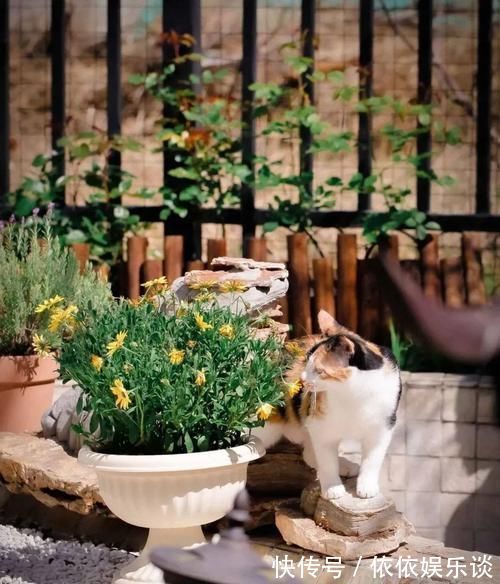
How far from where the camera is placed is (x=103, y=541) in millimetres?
3486

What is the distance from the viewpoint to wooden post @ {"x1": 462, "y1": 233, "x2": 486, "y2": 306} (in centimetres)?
491

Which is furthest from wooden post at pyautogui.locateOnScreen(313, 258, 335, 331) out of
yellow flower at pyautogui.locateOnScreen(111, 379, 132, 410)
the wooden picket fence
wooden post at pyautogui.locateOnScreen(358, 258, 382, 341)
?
yellow flower at pyautogui.locateOnScreen(111, 379, 132, 410)

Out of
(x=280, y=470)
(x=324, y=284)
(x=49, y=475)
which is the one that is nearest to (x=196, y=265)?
(x=324, y=284)

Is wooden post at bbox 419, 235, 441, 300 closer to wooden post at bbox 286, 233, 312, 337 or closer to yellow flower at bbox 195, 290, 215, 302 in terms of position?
wooden post at bbox 286, 233, 312, 337

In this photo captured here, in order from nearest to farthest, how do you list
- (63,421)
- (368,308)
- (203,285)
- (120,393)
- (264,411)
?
(120,393) < (264,411) < (203,285) < (63,421) < (368,308)

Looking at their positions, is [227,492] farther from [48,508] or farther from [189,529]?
[48,508]

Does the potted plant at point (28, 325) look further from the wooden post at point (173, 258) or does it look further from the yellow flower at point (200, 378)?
the yellow flower at point (200, 378)

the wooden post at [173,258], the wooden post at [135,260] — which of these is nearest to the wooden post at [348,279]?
the wooden post at [173,258]

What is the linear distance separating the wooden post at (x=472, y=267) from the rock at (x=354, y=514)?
7.40ft

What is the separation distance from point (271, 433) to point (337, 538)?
1.43 ft

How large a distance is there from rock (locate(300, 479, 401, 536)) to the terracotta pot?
1559 millimetres

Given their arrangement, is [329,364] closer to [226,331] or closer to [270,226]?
[226,331]

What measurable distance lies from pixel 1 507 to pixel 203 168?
2.20 metres

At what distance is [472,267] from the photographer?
493cm
